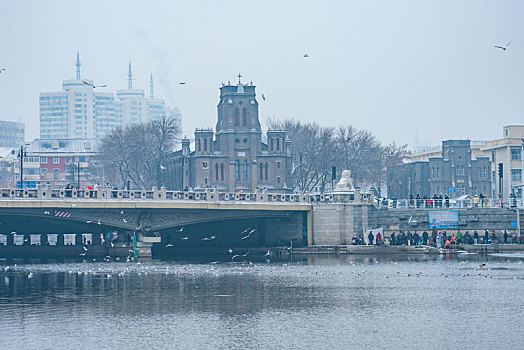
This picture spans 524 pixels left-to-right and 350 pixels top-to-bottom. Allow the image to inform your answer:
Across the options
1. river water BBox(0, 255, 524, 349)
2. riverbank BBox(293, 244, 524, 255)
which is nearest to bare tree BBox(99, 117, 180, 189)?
riverbank BBox(293, 244, 524, 255)

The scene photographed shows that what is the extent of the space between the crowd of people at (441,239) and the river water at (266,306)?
1375 centimetres

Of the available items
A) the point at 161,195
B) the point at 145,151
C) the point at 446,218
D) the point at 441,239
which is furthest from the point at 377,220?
the point at 145,151

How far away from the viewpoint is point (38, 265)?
84.7 m

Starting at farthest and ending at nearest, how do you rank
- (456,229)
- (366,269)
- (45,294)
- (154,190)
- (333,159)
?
1. (333,159)
2. (456,229)
3. (154,190)
4. (366,269)
5. (45,294)

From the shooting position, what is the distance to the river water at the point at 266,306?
1709 inches

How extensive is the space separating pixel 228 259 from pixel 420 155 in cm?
11309

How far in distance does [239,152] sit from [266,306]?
98.1 metres

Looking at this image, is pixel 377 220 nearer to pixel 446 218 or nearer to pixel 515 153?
pixel 446 218

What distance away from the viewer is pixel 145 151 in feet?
517

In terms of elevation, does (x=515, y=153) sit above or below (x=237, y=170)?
above

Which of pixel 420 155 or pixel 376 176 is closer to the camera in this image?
pixel 376 176

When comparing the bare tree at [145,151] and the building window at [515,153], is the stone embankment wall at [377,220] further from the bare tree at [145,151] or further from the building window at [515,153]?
the bare tree at [145,151]

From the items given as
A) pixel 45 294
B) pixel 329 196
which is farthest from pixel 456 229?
pixel 45 294

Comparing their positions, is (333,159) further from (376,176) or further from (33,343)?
(33,343)
